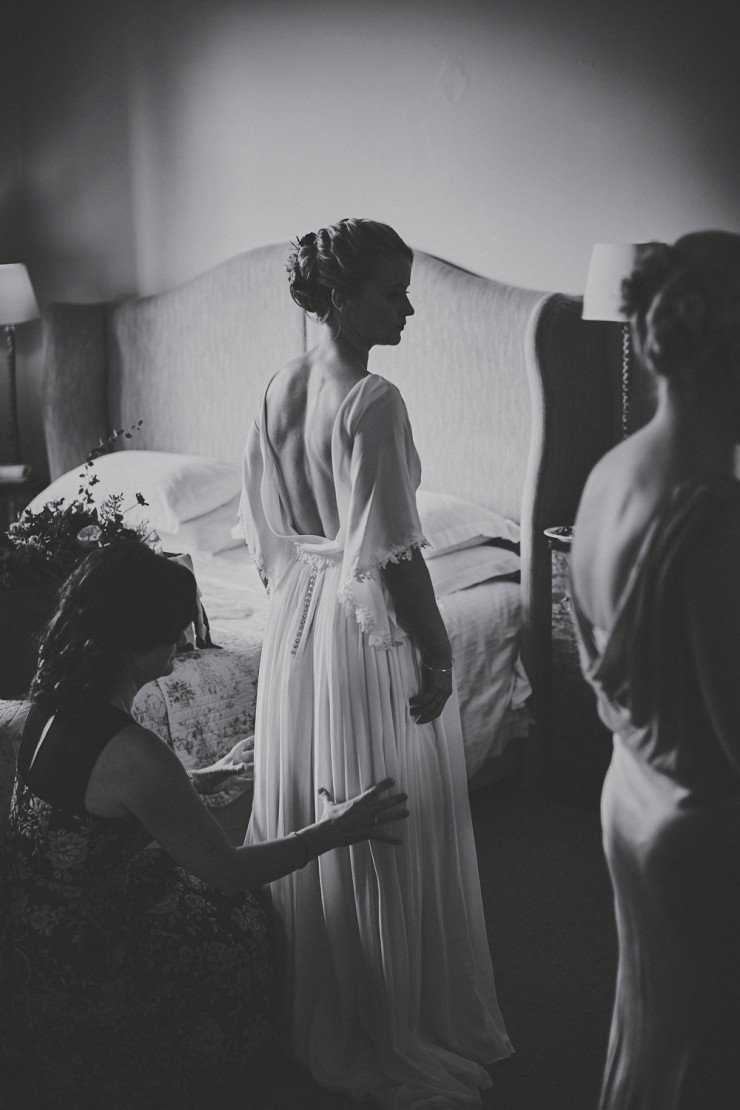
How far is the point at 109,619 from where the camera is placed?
5.49 feet

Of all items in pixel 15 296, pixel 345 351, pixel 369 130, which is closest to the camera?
pixel 345 351

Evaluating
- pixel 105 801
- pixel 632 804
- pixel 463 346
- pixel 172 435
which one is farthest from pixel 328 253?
pixel 172 435

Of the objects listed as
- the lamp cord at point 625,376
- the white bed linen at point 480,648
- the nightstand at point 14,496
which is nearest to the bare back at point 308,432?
the white bed linen at point 480,648

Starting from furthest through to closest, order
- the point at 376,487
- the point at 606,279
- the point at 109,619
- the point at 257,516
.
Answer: the point at 606,279
the point at 257,516
the point at 376,487
the point at 109,619

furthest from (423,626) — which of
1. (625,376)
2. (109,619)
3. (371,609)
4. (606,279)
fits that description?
(625,376)

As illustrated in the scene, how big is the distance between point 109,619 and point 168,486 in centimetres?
207

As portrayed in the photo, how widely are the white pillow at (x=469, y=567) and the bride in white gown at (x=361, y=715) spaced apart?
3.63ft

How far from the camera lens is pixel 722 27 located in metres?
2.92

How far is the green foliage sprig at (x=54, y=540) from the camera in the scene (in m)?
2.43

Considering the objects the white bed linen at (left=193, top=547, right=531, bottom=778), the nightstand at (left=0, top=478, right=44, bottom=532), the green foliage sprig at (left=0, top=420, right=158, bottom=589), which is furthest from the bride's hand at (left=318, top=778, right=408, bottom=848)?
the nightstand at (left=0, top=478, right=44, bottom=532)

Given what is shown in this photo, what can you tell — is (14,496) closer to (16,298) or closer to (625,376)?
(16,298)

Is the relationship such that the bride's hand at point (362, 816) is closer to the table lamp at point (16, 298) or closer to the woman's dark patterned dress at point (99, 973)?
the woman's dark patterned dress at point (99, 973)

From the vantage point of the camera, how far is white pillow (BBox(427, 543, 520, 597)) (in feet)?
10.3

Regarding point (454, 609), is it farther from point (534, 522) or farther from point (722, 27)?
point (722, 27)
